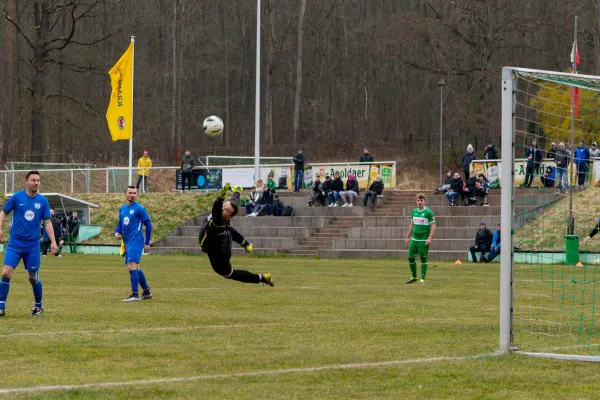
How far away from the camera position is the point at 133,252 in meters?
16.8

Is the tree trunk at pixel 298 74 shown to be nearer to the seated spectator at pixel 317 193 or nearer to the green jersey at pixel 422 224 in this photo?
the seated spectator at pixel 317 193

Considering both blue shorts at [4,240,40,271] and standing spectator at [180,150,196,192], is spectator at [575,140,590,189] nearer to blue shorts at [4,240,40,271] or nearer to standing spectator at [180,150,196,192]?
blue shorts at [4,240,40,271]


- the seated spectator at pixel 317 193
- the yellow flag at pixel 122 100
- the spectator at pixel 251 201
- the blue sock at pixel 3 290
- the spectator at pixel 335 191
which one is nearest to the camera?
the blue sock at pixel 3 290

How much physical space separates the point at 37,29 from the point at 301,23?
16949 millimetres

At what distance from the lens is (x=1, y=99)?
6531 cm

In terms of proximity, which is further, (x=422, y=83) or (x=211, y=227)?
(x=422, y=83)

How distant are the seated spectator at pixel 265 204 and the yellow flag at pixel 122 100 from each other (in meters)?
6.16

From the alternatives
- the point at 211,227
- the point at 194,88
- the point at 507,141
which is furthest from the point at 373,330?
the point at 194,88

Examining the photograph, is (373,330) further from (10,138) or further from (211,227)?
(10,138)

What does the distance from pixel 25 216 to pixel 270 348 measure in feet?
17.0

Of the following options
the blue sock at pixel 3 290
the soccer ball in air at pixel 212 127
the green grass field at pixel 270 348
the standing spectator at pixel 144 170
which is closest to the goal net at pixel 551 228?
the green grass field at pixel 270 348

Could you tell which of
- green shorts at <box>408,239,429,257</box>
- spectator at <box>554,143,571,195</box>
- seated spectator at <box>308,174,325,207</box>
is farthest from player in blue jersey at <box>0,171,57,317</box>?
seated spectator at <box>308,174,325,207</box>

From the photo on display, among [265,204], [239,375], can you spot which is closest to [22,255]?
[239,375]

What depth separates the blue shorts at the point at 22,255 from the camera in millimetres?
13602
